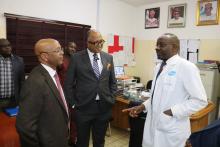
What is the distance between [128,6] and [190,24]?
1.50 meters

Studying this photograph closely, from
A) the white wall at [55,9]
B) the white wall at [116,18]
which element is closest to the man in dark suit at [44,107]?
the white wall at [55,9]

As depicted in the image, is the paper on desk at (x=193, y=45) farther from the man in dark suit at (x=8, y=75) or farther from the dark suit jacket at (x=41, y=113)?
the dark suit jacket at (x=41, y=113)

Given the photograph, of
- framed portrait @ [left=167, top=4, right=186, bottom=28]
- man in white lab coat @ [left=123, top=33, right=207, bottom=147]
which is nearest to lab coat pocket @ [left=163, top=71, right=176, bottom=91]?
man in white lab coat @ [left=123, top=33, right=207, bottom=147]

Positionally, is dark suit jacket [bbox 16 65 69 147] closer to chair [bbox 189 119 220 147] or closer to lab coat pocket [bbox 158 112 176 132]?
lab coat pocket [bbox 158 112 176 132]

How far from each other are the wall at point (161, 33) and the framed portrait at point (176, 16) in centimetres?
8

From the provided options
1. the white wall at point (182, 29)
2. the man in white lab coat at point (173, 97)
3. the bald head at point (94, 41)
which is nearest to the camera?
the man in white lab coat at point (173, 97)

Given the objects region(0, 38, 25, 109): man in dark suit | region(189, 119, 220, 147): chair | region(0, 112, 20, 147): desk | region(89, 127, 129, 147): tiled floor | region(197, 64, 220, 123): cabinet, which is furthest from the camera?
region(197, 64, 220, 123): cabinet

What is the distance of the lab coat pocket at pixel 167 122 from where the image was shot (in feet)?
5.16

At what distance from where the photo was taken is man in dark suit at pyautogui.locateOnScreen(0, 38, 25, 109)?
2646mm

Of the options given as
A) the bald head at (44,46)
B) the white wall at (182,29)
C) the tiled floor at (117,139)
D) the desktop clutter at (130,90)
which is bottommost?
the tiled floor at (117,139)

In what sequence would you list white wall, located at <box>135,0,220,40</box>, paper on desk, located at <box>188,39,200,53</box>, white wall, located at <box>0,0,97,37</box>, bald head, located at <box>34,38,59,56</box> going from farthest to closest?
1. paper on desk, located at <box>188,39,200,53</box>
2. white wall, located at <box>135,0,220,40</box>
3. white wall, located at <box>0,0,97,37</box>
4. bald head, located at <box>34,38,59,56</box>

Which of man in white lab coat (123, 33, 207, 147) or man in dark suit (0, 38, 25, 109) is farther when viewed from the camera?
man in dark suit (0, 38, 25, 109)

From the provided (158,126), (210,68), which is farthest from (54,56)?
(210,68)

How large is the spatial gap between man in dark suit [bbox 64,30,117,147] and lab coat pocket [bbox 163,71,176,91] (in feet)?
2.30
